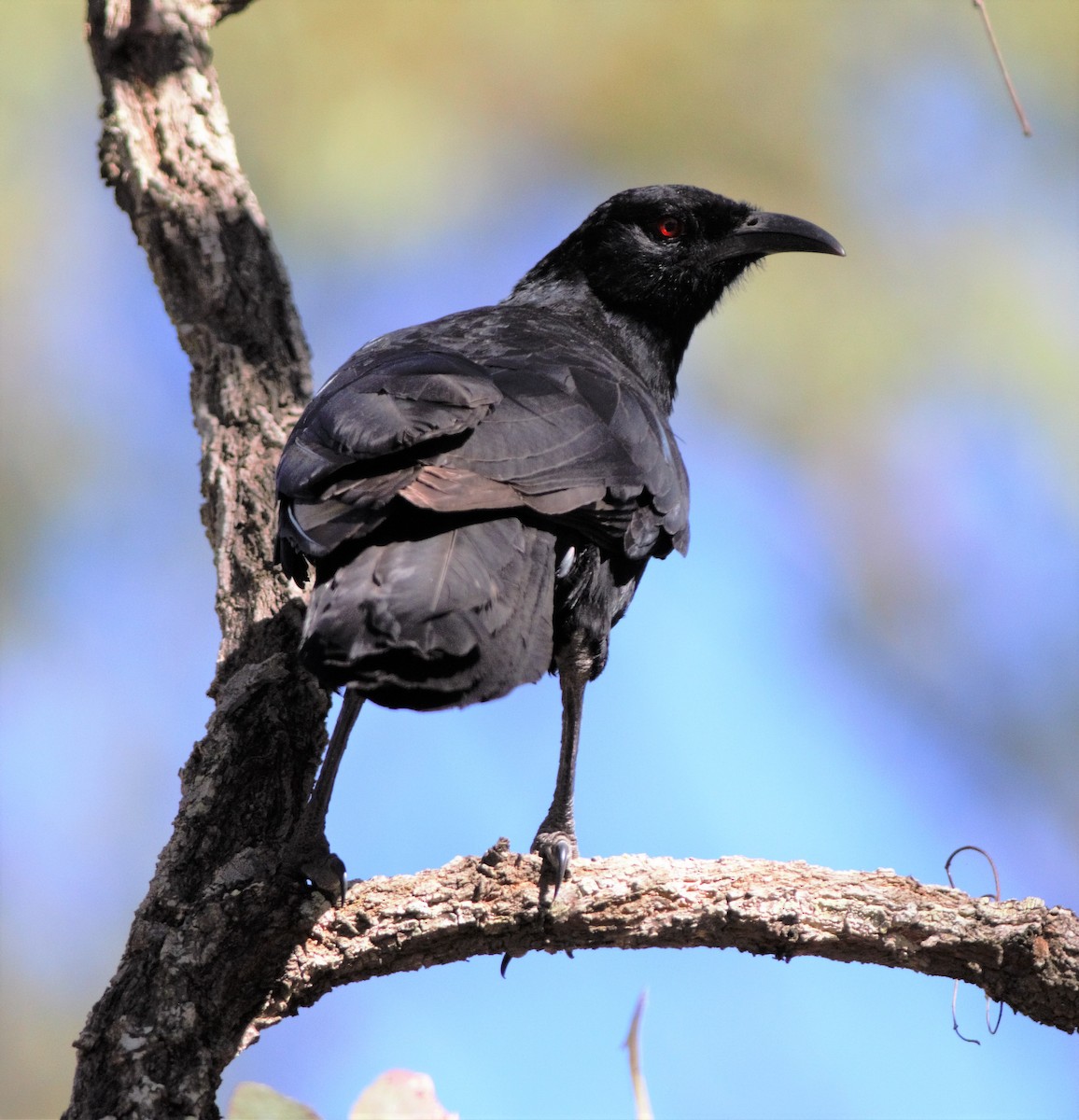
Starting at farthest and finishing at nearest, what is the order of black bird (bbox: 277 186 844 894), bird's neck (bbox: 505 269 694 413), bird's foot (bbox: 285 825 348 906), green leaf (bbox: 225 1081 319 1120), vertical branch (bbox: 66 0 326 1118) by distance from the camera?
bird's neck (bbox: 505 269 694 413) → bird's foot (bbox: 285 825 348 906) → vertical branch (bbox: 66 0 326 1118) → black bird (bbox: 277 186 844 894) → green leaf (bbox: 225 1081 319 1120)

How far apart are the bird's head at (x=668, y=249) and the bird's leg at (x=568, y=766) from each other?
1.88 m

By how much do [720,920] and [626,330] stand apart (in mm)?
2943

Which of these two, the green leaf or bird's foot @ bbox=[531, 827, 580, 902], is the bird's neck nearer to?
bird's foot @ bbox=[531, 827, 580, 902]

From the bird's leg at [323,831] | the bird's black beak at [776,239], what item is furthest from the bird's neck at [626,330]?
the bird's leg at [323,831]

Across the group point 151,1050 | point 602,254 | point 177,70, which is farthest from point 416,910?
point 177,70

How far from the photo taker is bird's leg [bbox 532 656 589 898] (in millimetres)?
4090

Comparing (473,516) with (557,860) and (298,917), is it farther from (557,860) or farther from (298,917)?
(298,917)

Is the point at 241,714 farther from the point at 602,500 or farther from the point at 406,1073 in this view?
the point at 406,1073

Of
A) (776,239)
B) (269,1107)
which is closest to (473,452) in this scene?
(269,1107)

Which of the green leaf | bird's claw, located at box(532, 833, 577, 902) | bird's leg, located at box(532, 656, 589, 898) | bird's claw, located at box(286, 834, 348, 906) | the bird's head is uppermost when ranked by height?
the bird's head

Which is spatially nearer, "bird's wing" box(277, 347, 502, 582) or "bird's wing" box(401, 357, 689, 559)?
"bird's wing" box(277, 347, 502, 582)

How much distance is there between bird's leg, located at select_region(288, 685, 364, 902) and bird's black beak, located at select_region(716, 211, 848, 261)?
115 inches

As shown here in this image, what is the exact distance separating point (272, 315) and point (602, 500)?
1.98 m

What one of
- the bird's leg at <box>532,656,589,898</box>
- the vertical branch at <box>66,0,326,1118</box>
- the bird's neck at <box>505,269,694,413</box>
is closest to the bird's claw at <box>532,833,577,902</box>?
the bird's leg at <box>532,656,589,898</box>
